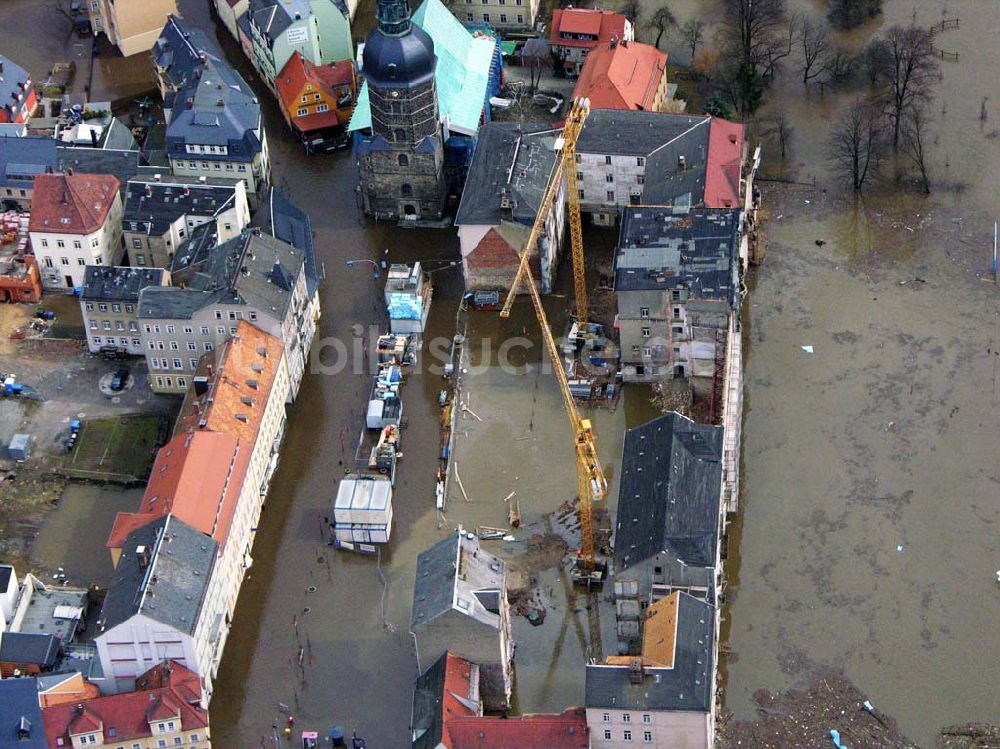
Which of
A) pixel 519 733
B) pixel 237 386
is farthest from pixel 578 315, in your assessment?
pixel 519 733

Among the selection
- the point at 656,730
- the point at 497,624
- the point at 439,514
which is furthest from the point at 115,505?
the point at 656,730

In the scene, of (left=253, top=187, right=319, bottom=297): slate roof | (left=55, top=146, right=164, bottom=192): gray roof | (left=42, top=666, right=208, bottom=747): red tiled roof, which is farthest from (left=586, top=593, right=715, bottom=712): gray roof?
(left=55, top=146, right=164, bottom=192): gray roof


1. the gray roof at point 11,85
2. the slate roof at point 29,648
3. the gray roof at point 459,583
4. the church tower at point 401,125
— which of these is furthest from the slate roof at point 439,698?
the gray roof at point 11,85

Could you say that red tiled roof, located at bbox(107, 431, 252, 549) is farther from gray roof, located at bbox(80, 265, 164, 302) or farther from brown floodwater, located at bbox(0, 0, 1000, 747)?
gray roof, located at bbox(80, 265, 164, 302)

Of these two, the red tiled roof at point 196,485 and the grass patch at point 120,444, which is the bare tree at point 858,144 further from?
the grass patch at point 120,444

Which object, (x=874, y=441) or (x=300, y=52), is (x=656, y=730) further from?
(x=300, y=52)
